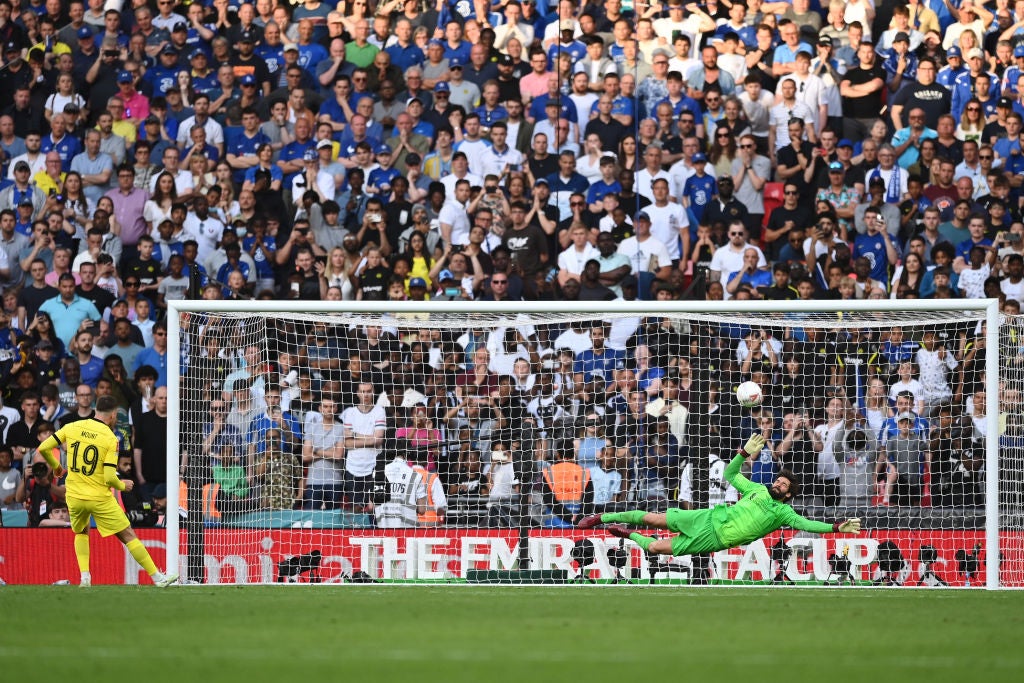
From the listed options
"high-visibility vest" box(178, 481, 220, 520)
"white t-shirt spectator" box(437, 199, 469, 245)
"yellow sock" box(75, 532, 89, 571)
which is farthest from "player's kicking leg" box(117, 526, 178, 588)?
"white t-shirt spectator" box(437, 199, 469, 245)

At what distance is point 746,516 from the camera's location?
12.9 m

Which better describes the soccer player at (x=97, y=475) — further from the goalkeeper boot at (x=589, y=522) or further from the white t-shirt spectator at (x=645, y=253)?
the white t-shirt spectator at (x=645, y=253)

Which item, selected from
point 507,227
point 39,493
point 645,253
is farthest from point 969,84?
point 39,493

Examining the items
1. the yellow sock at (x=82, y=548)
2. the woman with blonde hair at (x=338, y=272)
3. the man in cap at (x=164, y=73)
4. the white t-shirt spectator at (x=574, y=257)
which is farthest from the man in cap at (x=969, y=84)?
the yellow sock at (x=82, y=548)

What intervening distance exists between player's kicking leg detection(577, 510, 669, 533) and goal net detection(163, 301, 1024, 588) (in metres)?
1.59

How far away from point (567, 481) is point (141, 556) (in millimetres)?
4356

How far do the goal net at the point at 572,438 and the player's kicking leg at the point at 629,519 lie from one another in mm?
1586

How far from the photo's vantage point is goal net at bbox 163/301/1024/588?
14172 mm

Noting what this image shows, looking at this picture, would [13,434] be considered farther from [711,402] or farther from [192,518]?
[711,402]

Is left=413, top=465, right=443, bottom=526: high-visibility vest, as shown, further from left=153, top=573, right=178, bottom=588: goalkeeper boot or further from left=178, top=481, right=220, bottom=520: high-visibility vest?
left=153, top=573, right=178, bottom=588: goalkeeper boot

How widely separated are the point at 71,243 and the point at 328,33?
15.0 feet

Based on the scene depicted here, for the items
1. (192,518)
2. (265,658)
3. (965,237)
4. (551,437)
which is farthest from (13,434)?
(965,237)

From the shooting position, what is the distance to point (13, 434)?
16047mm

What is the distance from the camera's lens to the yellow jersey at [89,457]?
42.1ft
